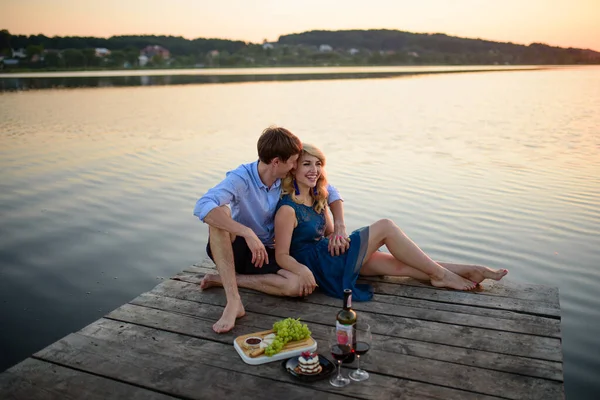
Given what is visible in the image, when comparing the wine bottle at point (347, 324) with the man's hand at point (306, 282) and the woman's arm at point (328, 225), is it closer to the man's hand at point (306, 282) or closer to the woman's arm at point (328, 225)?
the man's hand at point (306, 282)

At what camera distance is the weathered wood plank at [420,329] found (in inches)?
138

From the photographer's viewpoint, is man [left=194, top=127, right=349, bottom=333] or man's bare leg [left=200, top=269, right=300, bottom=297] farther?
man's bare leg [left=200, top=269, right=300, bottom=297]

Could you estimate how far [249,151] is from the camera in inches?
540

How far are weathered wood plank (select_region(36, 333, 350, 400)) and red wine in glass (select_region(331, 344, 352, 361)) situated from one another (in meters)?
0.20

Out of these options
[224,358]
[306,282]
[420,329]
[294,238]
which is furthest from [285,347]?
[294,238]

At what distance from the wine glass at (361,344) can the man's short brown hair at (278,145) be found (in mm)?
1475

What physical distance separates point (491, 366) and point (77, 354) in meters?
2.47

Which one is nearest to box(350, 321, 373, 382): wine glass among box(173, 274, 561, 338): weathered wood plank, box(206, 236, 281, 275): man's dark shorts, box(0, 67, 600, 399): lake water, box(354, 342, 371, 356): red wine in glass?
box(354, 342, 371, 356): red wine in glass

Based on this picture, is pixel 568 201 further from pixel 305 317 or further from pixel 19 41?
pixel 19 41

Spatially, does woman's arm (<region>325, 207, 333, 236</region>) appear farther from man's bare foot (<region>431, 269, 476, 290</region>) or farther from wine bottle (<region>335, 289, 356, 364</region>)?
wine bottle (<region>335, 289, 356, 364</region>)

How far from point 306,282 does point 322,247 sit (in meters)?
0.35

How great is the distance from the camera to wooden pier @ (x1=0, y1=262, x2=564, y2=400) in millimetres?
3059

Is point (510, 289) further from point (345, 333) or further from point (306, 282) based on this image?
point (345, 333)

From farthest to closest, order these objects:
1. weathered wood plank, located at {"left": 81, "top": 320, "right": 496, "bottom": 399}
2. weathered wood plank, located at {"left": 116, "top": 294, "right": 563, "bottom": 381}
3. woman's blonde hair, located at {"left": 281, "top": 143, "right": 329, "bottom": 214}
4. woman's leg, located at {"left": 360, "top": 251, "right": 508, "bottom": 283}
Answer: woman's leg, located at {"left": 360, "top": 251, "right": 508, "bottom": 283}, woman's blonde hair, located at {"left": 281, "top": 143, "right": 329, "bottom": 214}, weathered wood plank, located at {"left": 116, "top": 294, "right": 563, "bottom": 381}, weathered wood plank, located at {"left": 81, "top": 320, "right": 496, "bottom": 399}
